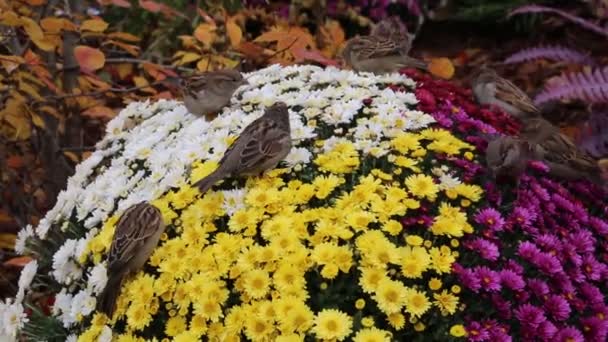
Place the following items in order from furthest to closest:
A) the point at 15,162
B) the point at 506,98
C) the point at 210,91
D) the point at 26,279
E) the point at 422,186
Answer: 1. the point at 15,162
2. the point at 506,98
3. the point at 210,91
4. the point at 26,279
5. the point at 422,186

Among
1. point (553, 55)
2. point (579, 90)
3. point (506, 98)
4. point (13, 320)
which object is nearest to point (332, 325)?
point (13, 320)

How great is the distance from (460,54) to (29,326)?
503 centimetres

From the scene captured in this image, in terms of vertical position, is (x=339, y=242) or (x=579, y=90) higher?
(x=339, y=242)

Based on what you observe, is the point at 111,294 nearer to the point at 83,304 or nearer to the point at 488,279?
the point at 83,304

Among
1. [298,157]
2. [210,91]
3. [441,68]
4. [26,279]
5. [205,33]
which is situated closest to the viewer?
[298,157]

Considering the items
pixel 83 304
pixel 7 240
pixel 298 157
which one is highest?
pixel 298 157

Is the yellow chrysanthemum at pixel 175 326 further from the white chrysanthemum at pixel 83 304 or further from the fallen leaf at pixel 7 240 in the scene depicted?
the fallen leaf at pixel 7 240

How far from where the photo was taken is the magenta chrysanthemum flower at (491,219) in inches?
89.5

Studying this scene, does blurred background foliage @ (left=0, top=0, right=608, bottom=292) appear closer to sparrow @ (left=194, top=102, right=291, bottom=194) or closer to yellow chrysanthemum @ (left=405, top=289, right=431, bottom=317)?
sparrow @ (left=194, top=102, right=291, bottom=194)

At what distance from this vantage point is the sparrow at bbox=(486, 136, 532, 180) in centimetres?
238

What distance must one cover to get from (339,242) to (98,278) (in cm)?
72

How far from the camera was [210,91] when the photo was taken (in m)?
2.88

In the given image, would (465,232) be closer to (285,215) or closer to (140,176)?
(285,215)

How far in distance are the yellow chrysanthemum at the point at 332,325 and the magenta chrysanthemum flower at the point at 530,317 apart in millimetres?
447
